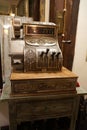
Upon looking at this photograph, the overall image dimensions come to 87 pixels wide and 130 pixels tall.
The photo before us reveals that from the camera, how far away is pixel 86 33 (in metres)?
1.79

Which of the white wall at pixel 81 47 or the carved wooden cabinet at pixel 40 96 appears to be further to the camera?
the white wall at pixel 81 47

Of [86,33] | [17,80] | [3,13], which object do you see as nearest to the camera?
[17,80]

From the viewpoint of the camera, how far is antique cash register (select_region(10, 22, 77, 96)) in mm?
958

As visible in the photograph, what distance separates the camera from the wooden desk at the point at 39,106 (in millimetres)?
957

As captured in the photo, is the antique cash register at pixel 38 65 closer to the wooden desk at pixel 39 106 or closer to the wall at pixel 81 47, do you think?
the wooden desk at pixel 39 106

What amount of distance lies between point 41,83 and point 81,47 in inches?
41.4

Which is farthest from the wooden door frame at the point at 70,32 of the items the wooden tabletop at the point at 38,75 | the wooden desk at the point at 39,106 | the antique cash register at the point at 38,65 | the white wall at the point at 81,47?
the wooden desk at the point at 39,106

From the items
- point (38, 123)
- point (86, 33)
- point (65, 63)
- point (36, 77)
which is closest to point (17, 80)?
point (36, 77)

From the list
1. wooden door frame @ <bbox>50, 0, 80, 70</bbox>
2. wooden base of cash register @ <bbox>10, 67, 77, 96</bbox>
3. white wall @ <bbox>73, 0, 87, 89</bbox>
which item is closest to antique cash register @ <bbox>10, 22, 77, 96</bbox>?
wooden base of cash register @ <bbox>10, 67, 77, 96</bbox>

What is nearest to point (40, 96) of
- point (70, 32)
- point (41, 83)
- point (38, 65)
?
point (41, 83)

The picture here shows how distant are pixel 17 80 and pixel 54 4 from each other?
3.33 ft

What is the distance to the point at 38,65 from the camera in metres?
1.07

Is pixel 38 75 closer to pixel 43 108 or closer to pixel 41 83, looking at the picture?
pixel 41 83

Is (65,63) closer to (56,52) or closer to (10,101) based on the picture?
(56,52)
